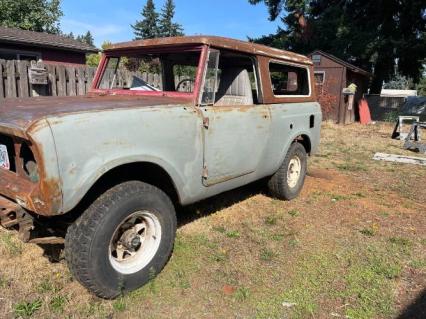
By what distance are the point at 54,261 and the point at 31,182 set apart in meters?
1.12

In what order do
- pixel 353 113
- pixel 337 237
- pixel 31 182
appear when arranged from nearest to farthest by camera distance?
pixel 31 182
pixel 337 237
pixel 353 113

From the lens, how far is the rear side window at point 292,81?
5.32 m

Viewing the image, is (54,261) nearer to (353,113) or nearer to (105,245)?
(105,245)

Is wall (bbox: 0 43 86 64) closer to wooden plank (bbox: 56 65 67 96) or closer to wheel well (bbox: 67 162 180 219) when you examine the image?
wooden plank (bbox: 56 65 67 96)

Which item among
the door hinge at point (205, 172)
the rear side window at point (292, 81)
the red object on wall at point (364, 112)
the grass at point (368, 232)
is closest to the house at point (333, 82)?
the red object on wall at point (364, 112)

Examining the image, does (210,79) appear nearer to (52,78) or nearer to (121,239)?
(121,239)

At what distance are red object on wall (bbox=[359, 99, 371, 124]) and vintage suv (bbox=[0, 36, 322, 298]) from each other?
1647cm

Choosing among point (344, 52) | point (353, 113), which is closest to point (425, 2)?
point (344, 52)

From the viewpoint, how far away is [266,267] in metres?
3.65

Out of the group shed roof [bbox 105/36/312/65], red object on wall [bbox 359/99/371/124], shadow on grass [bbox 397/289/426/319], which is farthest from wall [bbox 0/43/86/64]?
shadow on grass [bbox 397/289/426/319]

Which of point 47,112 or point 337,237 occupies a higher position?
point 47,112

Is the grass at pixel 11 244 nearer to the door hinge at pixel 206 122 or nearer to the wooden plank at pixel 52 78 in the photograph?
the door hinge at pixel 206 122

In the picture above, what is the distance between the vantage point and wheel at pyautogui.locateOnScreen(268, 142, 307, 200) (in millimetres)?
5309

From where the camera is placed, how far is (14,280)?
3234mm
